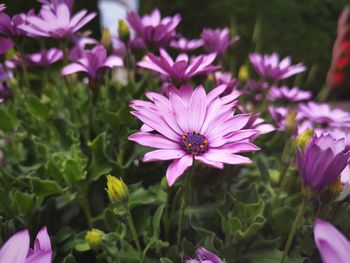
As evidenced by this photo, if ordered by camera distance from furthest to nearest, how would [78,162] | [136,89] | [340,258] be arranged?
[136,89], [78,162], [340,258]

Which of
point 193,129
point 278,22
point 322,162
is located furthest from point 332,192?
point 278,22

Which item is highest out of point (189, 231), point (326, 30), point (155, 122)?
point (326, 30)

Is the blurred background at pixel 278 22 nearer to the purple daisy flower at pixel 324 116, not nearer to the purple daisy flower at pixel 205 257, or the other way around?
the purple daisy flower at pixel 324 116

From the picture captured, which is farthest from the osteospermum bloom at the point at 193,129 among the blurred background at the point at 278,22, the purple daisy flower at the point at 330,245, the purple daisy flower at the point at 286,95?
the blurred background at the point at 278,22

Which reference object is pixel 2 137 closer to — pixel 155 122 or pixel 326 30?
pixel 155 122

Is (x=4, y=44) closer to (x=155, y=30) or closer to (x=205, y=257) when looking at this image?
(x=155, y=30)

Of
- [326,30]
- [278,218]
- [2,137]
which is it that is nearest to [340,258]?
[278,218]
